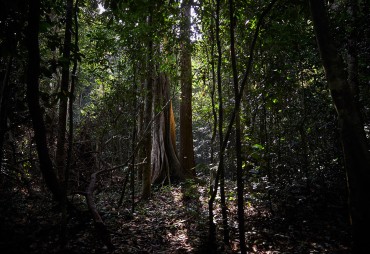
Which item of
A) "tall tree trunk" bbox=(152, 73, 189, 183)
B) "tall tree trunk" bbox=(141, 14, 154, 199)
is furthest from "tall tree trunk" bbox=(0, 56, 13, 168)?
"tall tree trunk" bbox=(152, 73, 189, 183)

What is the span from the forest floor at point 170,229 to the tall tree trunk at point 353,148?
1.42 meters

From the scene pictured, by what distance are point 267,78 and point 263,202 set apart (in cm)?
286

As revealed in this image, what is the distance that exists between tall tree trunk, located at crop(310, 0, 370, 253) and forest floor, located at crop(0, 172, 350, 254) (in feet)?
4.67

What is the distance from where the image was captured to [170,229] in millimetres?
6160

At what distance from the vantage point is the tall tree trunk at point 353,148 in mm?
3398

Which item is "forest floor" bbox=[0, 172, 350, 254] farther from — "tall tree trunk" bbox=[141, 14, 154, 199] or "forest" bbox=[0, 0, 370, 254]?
"tall tree trunk" bbox=[141, 14, 154, 199]

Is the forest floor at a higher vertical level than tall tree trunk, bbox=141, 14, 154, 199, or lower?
lower

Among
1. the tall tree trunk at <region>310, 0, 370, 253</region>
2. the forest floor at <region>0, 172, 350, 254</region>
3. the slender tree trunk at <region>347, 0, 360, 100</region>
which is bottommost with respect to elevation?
the forest floor at <region>0, 172, 350, 254</region>

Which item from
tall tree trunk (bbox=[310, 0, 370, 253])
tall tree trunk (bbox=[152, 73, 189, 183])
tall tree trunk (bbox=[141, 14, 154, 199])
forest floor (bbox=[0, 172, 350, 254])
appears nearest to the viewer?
tall tree trunk (bbox=[310, 0, 370, 253])

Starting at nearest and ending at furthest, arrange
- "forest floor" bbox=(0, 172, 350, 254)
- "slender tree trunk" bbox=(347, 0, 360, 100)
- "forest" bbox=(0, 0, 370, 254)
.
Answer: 1. "forest" bbox=(0, 0, 370, 254)
2. "forest floor" bbox=(0, 172, 350, 254)
3. "slender tree trunk" bbox=(347, 0, 360, 100)

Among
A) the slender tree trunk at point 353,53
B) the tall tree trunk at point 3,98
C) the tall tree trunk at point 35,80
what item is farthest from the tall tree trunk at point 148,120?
the slender tree trunk at point 353,53

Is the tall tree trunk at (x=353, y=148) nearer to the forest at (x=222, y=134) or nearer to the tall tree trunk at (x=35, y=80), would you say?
the forest at (x=222, y=134)

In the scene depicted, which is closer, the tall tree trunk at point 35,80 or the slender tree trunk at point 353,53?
the tall tree trunk at point 35,80

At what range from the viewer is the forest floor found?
4.22 meters
